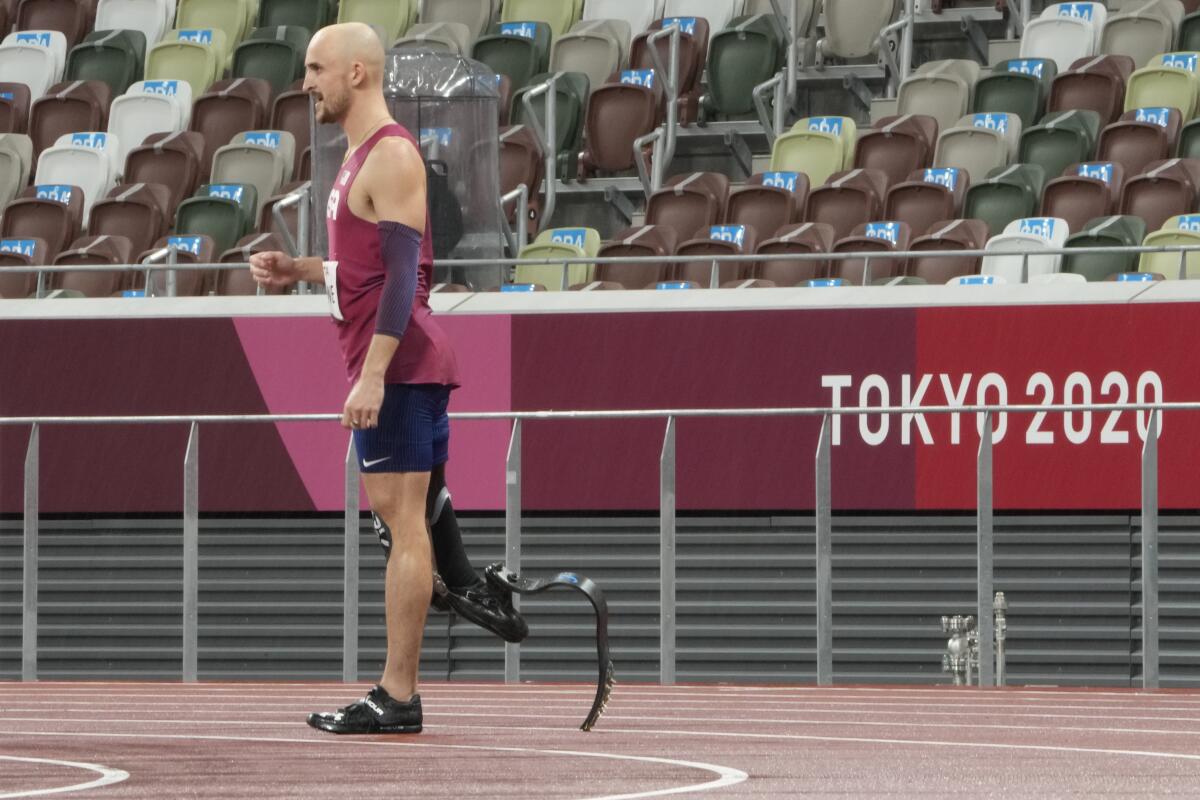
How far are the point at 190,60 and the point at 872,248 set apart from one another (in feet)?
21.5

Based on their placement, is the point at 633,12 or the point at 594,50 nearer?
the point at 594,50

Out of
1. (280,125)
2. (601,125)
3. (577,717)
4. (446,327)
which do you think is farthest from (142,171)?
(577,717)

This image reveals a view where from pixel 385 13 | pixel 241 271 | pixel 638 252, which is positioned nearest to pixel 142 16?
pixel 385 13

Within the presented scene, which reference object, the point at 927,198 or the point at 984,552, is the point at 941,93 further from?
the point at 984,552

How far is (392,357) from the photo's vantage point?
5984 mm

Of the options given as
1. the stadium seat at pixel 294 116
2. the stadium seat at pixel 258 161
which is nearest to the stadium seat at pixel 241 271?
the stadium seat at pixel 258 161

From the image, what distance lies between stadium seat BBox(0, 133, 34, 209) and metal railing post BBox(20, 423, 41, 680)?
630 cm

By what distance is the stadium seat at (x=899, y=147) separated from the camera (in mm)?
15219

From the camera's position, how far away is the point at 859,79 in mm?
16938

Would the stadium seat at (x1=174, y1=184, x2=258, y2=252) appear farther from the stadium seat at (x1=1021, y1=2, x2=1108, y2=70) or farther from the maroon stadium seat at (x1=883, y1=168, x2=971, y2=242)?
the stadium seat at (x1=1021, y1=2, x2=1108, y2=70)

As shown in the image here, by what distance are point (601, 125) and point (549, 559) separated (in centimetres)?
476

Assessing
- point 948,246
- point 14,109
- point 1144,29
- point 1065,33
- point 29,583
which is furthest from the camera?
point 14,109

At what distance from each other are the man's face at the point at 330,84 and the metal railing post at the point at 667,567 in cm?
437

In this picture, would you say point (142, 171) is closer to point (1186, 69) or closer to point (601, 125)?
point (601, 125)
